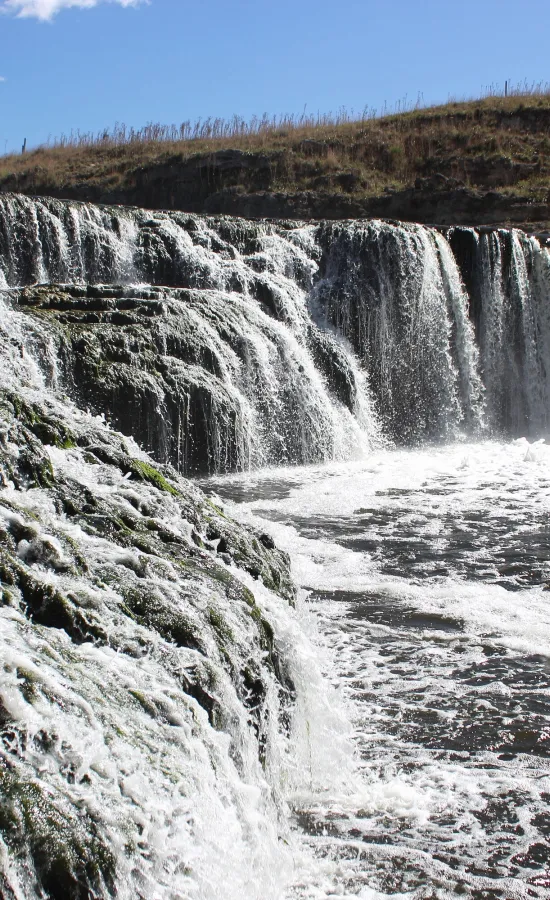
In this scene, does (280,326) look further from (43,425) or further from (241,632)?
(241,632)

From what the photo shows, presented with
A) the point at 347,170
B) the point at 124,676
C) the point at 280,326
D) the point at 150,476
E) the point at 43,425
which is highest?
the point at 347,170

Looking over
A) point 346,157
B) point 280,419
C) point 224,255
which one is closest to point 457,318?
point 224,255

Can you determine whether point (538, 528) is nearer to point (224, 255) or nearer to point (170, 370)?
point (170, 370)

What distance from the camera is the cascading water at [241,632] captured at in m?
2.64

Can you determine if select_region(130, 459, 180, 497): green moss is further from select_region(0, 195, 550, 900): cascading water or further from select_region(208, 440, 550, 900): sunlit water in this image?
select_region(208, 440, 550, 900): sunlit water

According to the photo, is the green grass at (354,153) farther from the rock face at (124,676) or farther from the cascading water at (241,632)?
the rock face at (124,676)

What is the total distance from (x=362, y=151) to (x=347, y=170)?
1.40 meters

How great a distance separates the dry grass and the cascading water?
13903mm

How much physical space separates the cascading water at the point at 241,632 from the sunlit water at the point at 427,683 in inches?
0.7

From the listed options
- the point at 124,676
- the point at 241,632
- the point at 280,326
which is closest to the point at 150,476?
the point at 241,632

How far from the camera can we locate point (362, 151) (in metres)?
26.8

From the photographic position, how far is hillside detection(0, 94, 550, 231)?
78.3 feet

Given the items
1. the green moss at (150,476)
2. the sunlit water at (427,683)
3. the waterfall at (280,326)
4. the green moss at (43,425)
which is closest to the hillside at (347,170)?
the waterfall at (280,326)

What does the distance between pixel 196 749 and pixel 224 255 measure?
13134mm
